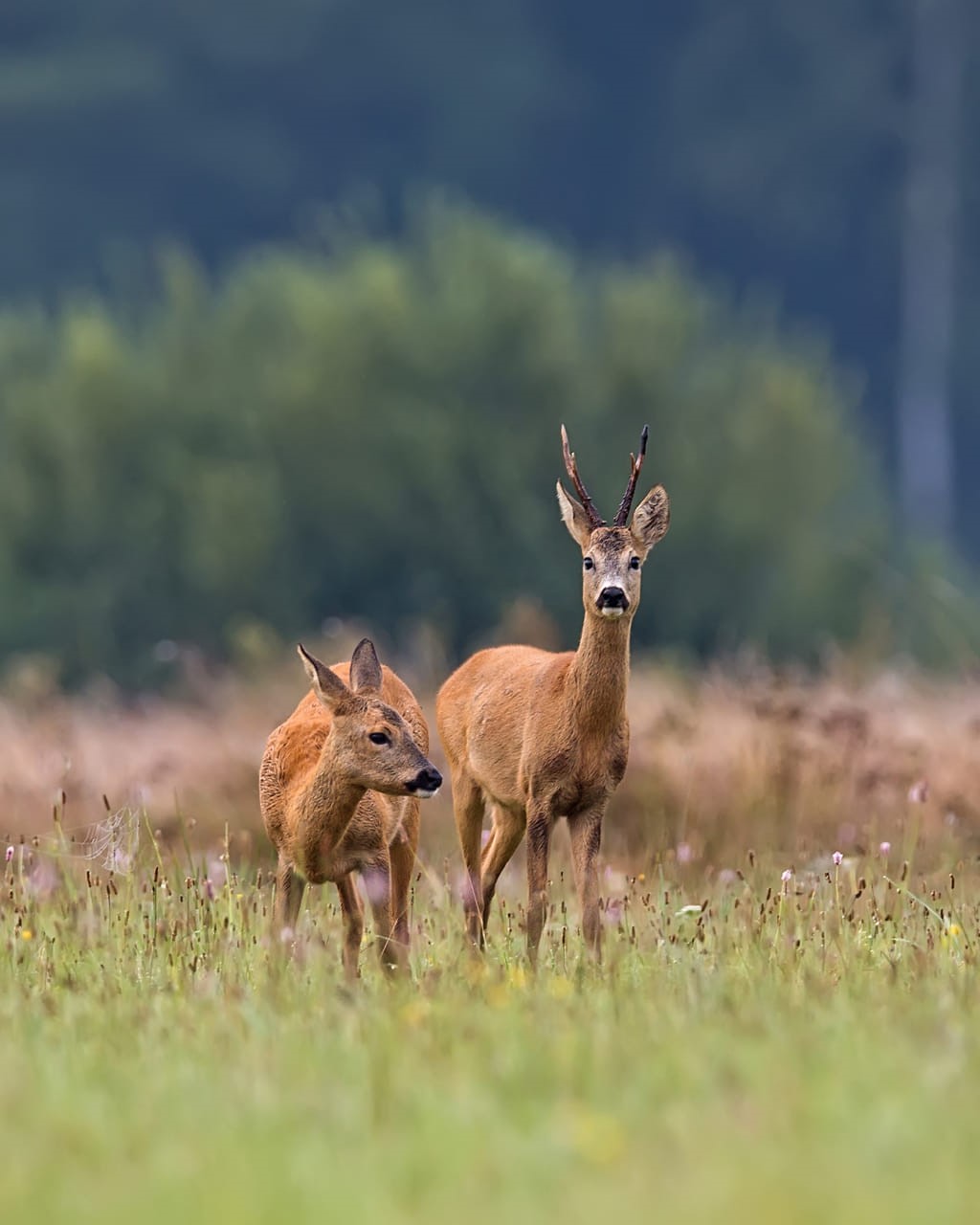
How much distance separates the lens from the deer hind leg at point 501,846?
8.74m

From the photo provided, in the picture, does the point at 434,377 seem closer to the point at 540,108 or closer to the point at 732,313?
the point at 732,313

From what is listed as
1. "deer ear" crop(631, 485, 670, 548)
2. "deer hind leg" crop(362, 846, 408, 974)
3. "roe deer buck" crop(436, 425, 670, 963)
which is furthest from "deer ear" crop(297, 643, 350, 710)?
"deer ear" crop(631, 485, 670, 548)

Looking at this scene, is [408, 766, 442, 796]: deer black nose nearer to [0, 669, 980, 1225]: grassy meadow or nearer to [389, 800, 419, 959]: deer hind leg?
[0, 669, 980, 1225]: grassy meadow

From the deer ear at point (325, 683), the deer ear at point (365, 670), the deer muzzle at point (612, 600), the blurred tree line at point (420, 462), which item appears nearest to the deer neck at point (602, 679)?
the deer muzzle at point (612, 600)

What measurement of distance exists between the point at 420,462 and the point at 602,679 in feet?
91.6

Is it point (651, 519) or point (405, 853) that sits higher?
point (651, 519)

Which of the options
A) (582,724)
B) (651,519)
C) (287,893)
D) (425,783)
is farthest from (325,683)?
(651,519)

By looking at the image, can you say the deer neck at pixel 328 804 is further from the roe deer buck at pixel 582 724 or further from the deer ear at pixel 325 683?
the roe deer buck at pixel 582 724

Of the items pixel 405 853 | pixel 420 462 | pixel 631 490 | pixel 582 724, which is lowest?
pixel 405 853

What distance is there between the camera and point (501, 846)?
28.8ft

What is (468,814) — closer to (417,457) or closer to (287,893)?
(287,893)

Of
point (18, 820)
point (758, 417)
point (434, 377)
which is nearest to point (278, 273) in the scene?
point (434, 377)

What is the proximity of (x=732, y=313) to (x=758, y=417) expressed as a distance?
3.89m

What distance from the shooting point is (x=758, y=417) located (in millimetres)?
37906
